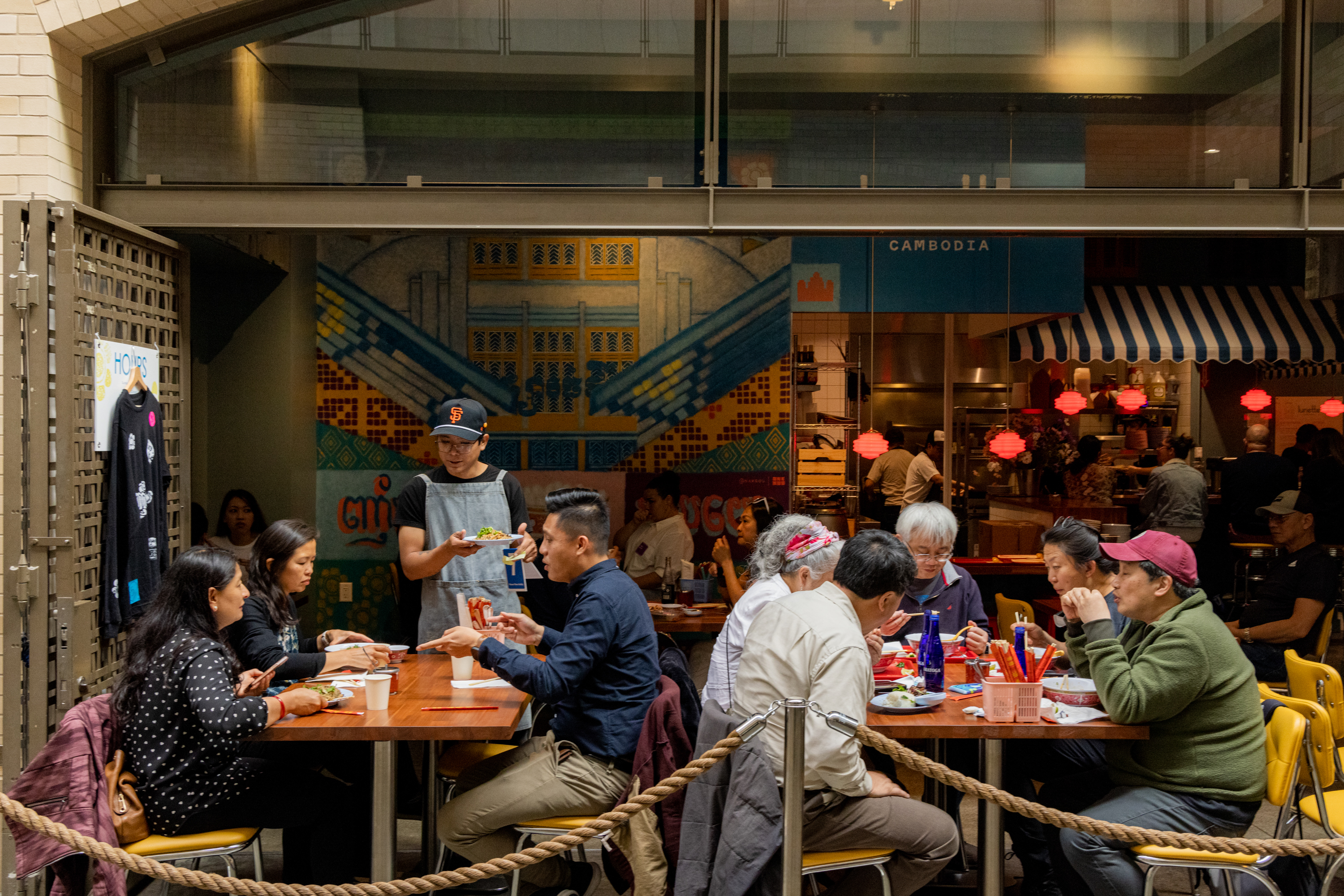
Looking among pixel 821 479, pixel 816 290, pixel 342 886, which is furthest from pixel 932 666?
pixel 821 479

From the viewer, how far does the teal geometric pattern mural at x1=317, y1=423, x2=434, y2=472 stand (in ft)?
25.8

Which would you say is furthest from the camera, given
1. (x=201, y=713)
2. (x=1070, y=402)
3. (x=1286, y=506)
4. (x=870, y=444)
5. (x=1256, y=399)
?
(x=1256, y=399)

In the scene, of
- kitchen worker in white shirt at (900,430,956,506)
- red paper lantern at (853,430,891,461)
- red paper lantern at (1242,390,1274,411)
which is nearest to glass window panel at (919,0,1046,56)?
red paper lantern at (853,430,891,461)

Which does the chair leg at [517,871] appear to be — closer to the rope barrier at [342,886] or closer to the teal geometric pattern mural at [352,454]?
the rope barrier at [342,886]

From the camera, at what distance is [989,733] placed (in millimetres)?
3549

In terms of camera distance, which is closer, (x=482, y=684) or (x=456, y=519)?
(x=482, y=684)

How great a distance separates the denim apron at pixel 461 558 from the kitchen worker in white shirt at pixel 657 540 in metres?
2.07

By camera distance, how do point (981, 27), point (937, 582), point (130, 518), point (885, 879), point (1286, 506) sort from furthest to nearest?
1. point (1286, 506)
2. point (981, 27)
3. point (937, 582)
4. point (130, 518)
5. point (885, 879)

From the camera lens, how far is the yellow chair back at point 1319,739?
11.6 ft

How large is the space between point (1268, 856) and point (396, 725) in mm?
2801

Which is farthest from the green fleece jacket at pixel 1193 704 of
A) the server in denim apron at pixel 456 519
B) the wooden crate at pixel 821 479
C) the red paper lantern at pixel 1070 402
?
the wooden crate at pixel 821 479

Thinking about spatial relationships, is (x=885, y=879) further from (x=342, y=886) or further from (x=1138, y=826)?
(x=342, y=886)

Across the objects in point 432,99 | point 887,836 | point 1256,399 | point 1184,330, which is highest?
point 432,99

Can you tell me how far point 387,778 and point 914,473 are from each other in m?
8.01
